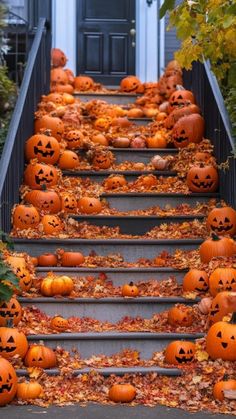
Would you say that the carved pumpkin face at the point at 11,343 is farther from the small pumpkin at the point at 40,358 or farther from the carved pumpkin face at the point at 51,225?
the carved pumpkin face at the point at 51,225

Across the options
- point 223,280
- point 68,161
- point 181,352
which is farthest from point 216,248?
point 68,161

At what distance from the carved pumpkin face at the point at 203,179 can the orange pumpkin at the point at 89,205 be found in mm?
989

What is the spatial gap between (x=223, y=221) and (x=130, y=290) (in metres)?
1.18

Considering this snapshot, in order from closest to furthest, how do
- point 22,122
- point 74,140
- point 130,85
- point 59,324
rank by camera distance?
1. point 59,324
2. point 22,122
3. point 74,140
4. point 130,85

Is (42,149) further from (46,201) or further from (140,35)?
(140,35)

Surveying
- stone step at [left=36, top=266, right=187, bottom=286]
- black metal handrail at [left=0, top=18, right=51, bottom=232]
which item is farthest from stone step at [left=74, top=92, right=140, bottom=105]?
stone step at [left=36, top=266, right=187, bottom=286]

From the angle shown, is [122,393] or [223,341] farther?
[223,341]

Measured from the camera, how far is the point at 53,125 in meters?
9.92

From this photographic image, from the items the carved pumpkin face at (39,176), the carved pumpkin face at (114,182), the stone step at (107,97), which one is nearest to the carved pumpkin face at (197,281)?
the carved pumpkin face at (114,182)

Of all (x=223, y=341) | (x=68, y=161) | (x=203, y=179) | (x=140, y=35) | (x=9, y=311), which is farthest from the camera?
(x=140, y=35)

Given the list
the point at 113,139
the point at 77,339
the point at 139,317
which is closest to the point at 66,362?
the point at 77,339

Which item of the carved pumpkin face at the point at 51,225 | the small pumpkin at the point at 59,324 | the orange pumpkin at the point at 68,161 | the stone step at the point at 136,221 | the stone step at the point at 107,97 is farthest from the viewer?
the stone step at the point at 107,97

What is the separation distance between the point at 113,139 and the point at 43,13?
344 cm

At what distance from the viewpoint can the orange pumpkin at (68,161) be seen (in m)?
9.67
